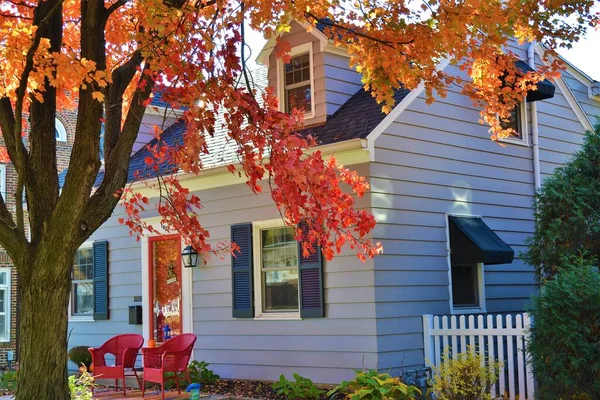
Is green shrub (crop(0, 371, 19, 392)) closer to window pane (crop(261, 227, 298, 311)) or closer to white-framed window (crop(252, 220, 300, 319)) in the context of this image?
white-framed window (crop(252, 220, 300, 319))

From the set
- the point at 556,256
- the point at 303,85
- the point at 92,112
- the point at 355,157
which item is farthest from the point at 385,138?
the point at 92,112

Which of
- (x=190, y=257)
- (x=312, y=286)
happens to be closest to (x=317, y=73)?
(x=312, y=286)

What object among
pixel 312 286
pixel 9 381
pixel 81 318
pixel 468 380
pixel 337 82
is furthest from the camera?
pixel 81 318

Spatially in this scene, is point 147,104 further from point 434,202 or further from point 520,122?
point 520,122

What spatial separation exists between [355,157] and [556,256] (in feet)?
9.38

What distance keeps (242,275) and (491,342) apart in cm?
389

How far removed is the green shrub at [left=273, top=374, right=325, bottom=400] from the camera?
961cm

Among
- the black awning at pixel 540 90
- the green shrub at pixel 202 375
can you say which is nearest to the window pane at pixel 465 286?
the black awning at pixel 540 90

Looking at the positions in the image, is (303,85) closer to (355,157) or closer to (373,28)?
(355,157)

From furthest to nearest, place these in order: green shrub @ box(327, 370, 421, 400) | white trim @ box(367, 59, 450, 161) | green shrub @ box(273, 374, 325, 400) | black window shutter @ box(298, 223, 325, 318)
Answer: black window shutter @ box(298, 223, 325, 318)
white trim @ box(367, 59, 450, 161)
green shrub @ box(273, 374, 325, 400)
green shrub @ box(327, 370, 421, 400)

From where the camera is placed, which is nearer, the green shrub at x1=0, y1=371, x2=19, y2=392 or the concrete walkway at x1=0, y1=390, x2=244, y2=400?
the concrete walkway at x1=0, y1=390, x2=244, y2=400

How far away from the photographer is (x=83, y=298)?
47.9 feet

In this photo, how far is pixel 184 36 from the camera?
279 inches

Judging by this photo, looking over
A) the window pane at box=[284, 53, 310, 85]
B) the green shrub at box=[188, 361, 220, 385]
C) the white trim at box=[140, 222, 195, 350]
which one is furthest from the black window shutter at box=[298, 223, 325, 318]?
the white trim at box=[140, 222, 195, 350]
